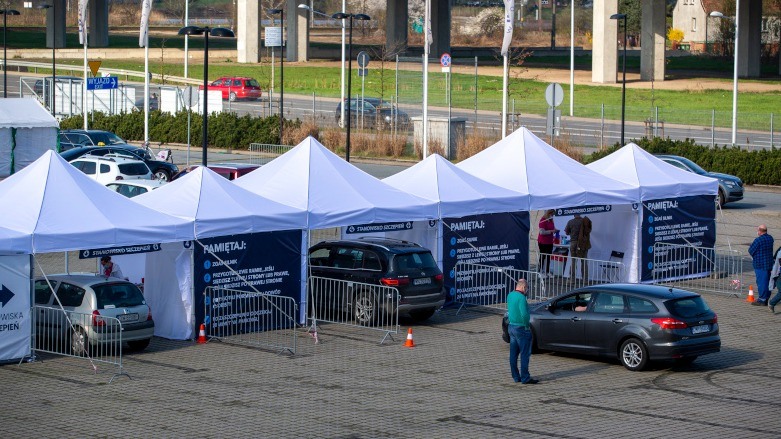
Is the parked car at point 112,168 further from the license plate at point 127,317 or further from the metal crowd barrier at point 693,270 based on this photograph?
the license plate at point 127,317

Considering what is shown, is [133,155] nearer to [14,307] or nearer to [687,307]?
[14,307]

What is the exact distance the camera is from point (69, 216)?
18438 mm

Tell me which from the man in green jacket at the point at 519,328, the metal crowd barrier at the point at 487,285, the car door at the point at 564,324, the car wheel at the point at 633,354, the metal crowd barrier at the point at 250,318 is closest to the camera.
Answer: the man in green jacket at the point at 519,328

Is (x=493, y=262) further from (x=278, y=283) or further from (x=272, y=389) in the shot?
(x=272, y=389)

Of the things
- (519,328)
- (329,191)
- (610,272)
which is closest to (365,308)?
(329,191)

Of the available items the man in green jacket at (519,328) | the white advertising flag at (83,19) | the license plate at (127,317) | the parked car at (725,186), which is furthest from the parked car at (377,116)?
the man in green jacket at (519,328)

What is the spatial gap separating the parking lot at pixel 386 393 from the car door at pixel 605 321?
1.32ft

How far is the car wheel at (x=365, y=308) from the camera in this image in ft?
67.6

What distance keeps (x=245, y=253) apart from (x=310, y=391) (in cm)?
474

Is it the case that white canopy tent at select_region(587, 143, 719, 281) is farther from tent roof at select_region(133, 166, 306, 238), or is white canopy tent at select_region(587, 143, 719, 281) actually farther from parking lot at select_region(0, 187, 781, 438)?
tent roof at select_region(133, 166, 306, 238)

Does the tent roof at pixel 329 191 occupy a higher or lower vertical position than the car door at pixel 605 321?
higher

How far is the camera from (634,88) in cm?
7475

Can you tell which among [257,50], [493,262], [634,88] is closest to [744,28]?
[634,88]

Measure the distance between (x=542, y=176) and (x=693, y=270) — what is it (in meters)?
4.70
